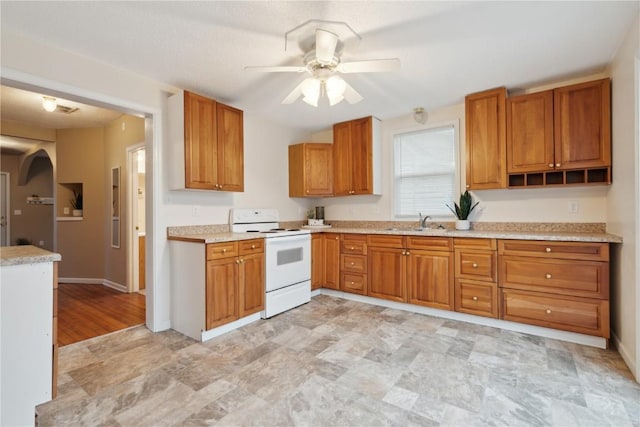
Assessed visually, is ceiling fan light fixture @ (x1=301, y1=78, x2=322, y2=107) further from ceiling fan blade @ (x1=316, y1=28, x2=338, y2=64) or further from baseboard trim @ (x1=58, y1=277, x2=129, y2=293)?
baseboard trim @ (x1=58, y1=277, x2=129, y2=293)

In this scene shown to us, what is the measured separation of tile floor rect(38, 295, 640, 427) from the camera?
1710mm

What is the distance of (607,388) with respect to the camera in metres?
1.95

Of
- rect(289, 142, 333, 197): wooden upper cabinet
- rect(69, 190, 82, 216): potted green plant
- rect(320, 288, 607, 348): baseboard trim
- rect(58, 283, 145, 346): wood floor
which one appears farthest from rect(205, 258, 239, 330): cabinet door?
rect(69, 190, 82, 216): potted green plant

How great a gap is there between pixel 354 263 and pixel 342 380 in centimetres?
194

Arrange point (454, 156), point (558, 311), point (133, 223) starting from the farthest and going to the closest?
point (133, 223) → point (454, 156) → point (558, 311)

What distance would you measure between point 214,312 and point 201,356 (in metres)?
0.42

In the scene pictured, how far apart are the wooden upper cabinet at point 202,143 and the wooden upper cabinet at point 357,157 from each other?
4.96 ft

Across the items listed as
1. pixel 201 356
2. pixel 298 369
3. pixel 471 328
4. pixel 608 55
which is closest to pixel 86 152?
pixel 201 356

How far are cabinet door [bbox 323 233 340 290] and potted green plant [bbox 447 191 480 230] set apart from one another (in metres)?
1.50

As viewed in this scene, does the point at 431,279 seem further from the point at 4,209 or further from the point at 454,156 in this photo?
the point at 4,209

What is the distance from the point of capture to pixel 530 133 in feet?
9.84

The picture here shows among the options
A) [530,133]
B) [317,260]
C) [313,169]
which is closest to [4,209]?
[313,169]

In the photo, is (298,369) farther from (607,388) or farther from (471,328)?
(607,388)

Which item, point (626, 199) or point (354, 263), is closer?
point (626, 199)
